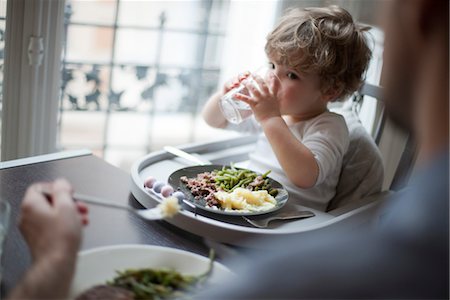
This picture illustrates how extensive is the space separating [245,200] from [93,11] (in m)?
1.25

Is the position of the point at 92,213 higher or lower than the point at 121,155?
higher

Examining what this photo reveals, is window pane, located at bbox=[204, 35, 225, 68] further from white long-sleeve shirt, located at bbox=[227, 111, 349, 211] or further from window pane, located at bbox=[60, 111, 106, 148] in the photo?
white long-sleeve shirt, located at bbox=[227, 111, 349, 211]

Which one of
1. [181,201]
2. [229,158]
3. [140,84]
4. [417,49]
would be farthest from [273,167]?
[140,84]

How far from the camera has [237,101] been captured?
1.31 metres

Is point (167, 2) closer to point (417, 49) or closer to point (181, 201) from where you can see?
point (181, 201)

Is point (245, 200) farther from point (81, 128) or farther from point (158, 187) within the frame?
point (81, 128)

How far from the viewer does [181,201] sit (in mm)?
1049

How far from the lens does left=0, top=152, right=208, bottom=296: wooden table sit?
833mm

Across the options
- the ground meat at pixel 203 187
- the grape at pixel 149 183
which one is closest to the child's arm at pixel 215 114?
the ground meat at pixel 203 187

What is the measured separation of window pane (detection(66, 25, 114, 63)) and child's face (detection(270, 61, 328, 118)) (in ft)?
3.14

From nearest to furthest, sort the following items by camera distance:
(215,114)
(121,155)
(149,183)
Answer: (149,183), (215,114), (121,155)

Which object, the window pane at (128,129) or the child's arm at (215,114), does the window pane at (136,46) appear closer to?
the window pane at (128,129)

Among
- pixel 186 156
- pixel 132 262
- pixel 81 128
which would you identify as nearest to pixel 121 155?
pixel 81 128

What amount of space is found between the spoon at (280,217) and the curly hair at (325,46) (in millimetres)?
397
